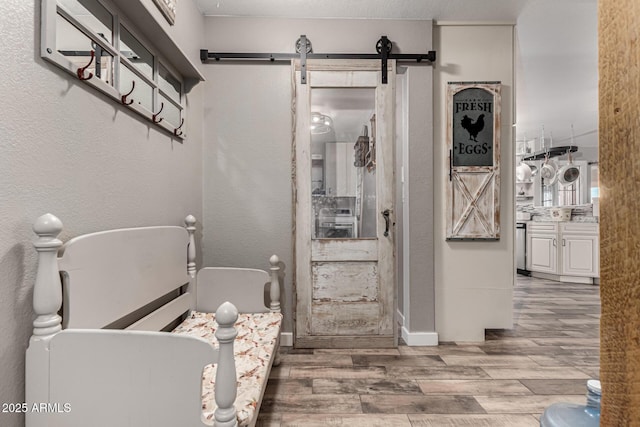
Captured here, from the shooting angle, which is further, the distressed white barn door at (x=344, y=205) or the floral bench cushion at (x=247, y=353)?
the distressed white barn door at (x=344, y=205)

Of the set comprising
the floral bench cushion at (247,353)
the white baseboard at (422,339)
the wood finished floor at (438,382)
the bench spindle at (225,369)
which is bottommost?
the wood finished floor at (438,382)

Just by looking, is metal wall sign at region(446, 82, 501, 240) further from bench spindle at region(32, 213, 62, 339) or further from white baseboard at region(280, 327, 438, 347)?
bench spindle at region(32, 213, 62, 339)

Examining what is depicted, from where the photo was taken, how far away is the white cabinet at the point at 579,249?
5004 millimetres

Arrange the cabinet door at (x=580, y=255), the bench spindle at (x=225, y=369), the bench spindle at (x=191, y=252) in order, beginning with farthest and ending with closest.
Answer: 1. the cabinet door at (x=580, y=255)
2. the bench spindle at (x=191, y=252)
3. the bench spindle at (x=225, y=369)

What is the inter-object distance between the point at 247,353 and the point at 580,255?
5511 mm

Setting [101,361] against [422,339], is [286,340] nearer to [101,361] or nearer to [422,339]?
[422,339]

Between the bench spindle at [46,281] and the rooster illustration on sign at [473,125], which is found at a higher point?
the rooster illustration on sign at [473,125]

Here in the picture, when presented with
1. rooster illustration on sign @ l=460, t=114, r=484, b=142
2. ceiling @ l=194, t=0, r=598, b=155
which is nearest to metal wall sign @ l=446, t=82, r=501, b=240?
rooster illustration on sign @ l=460, t=114, r=484, b=142

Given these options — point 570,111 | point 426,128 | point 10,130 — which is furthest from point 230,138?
point 570,111

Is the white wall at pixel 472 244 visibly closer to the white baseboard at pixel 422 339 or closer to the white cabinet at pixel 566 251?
the white baseboard at pixel 422 339

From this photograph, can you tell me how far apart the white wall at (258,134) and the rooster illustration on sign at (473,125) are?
622 millimetres

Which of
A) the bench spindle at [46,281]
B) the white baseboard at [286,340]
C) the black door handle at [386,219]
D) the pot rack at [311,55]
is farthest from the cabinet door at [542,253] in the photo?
the bench spindle at [46,281]

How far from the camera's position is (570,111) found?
5.04 m

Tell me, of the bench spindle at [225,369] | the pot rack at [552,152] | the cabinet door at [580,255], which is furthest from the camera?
the pot rack at [552,152]
